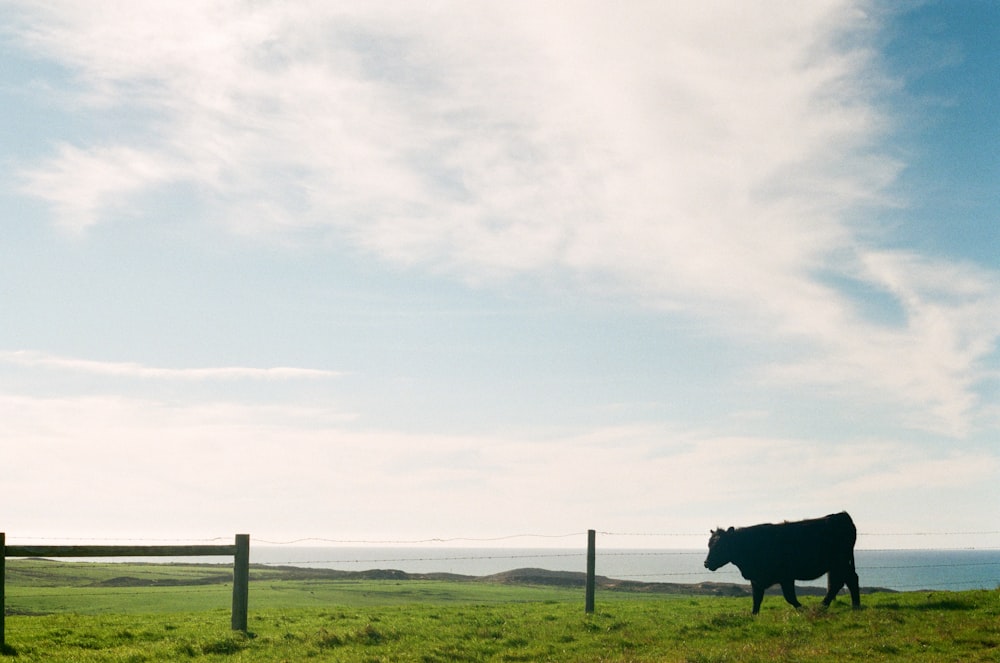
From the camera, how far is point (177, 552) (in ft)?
60.8

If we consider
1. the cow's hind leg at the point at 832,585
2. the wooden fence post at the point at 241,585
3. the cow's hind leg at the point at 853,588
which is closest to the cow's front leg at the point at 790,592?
the cow's hind leg at the point at 832,585

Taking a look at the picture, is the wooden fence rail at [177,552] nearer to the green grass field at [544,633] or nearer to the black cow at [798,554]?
the green grass field at [544,633]

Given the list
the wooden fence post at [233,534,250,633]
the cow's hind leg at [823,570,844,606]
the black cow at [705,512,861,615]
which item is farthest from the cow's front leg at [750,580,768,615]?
the wooden fence post at [233,534,250,633]

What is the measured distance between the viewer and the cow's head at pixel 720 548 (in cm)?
2625

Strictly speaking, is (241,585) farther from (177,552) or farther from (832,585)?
(832,585)

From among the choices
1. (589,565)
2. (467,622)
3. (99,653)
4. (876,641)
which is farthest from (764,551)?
(99,653)

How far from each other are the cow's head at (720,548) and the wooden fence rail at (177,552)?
47.3 ft

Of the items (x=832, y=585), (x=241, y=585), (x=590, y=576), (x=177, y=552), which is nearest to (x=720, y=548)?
(x=832, y=585)

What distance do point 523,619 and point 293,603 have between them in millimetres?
12135

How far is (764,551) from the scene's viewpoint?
2542cm

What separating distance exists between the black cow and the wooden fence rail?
13.9 meters

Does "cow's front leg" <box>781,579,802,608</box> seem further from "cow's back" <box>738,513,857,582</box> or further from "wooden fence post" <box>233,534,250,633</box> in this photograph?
"wooden fence post" <box>233,534,250,633</box>

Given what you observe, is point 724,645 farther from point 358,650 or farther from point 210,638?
point 210,638

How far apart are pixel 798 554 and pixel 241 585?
16.0 meters
